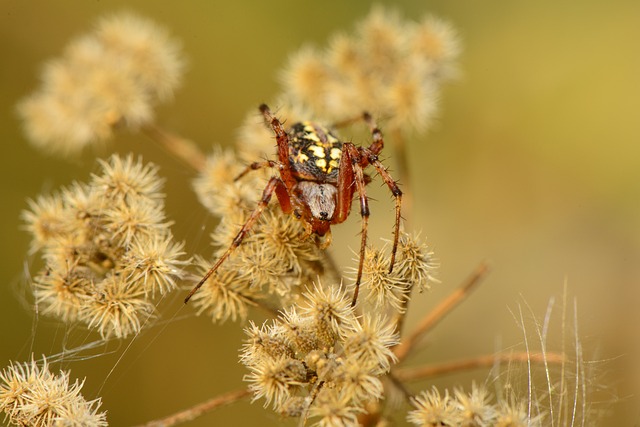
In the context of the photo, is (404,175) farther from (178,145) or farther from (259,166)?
(178,145)

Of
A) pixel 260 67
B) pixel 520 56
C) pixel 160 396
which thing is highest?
pixel 260 67

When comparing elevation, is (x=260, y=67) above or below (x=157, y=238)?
above

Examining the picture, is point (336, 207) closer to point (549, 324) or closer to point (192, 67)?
point (549, 324)

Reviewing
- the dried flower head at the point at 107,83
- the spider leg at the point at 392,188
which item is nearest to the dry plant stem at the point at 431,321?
the spider leg at the point at 392,188

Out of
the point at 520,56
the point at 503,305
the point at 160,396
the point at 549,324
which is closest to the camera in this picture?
the point at 549,324

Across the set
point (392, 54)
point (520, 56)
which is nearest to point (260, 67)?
point (392, 54)

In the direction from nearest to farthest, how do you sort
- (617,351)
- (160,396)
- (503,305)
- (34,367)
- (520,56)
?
(34,367)
(617,351)
(160,396)
(503,305)
(520,56)

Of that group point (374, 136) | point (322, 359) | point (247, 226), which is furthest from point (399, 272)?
point (374, 136)
